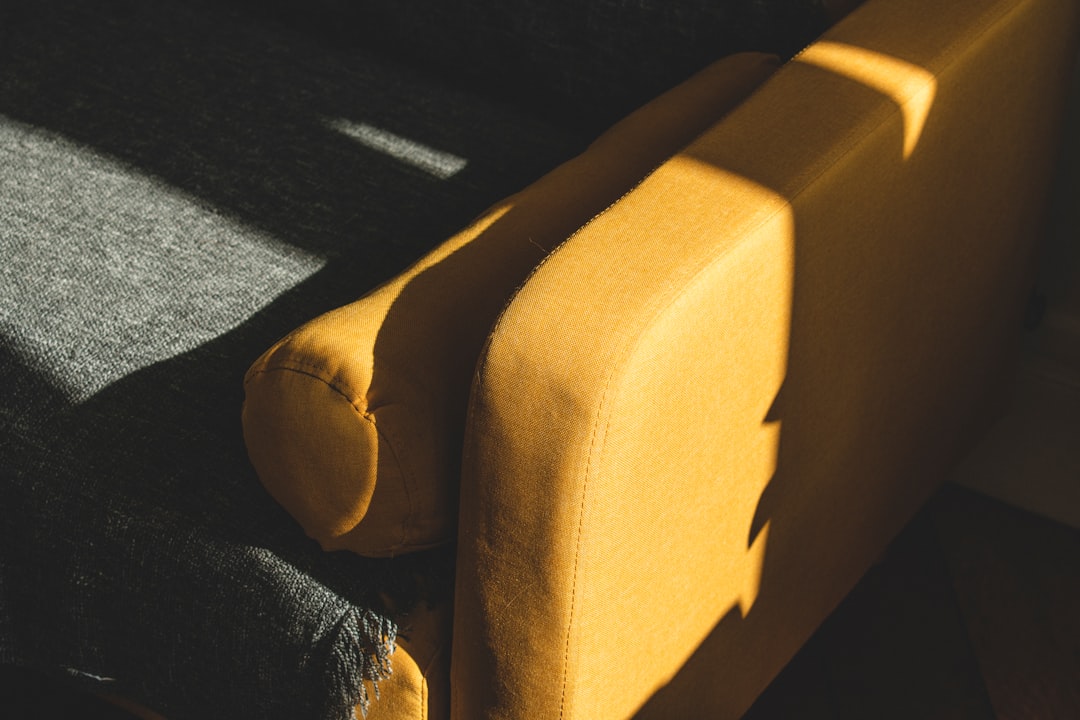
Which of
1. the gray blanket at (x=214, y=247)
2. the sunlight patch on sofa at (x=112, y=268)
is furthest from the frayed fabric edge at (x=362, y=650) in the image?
the sunlight patch on sofa at (x=112, y=268)

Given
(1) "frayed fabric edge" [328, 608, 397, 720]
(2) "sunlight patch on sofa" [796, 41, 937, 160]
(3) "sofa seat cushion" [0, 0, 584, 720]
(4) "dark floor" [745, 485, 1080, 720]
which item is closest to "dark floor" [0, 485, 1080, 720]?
(4) "dark floor" [745, 485, 1080, 720]

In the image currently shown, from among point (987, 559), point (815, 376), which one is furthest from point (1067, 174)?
point (815, 376)

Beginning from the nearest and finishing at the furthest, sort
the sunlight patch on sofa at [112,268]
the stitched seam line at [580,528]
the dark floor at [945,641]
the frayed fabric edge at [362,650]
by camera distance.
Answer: the stitched seam line at [580,528]
the frayed fabric edge at [362,650]
the sunlight patch on sofa at [112,268]
the dark floor at [945,641]

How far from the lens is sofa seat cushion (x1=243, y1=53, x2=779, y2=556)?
2.48ft

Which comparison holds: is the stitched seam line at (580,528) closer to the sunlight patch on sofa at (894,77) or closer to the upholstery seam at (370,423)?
the upholstery seam at (370,423)

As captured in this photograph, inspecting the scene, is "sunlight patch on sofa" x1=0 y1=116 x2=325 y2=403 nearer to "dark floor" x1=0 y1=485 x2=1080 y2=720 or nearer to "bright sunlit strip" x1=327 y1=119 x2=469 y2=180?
"bright sunlit strip" x1=327 y1=119 x2=469 y2=180

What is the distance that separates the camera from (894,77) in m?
0.89

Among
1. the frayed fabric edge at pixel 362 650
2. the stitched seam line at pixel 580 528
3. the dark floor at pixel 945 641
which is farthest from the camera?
the dark floor at pixel 945 641

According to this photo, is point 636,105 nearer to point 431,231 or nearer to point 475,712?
point 431,231

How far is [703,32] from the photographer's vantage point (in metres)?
1.20

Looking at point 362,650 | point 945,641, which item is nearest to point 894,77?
point 362,650

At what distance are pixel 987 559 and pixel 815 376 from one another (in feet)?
2.25

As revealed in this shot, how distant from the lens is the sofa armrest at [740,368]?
0.70 metres

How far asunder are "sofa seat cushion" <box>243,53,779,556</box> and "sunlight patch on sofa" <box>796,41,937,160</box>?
265 millimetres
